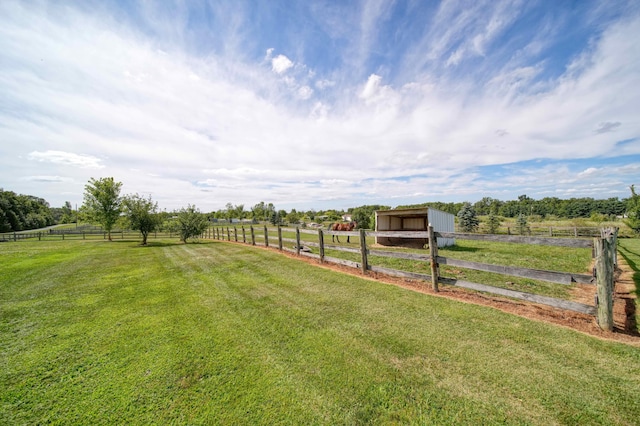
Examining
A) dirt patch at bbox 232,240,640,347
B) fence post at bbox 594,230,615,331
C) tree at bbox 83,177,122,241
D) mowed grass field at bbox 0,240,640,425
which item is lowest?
dirt patch at bbox 232,240,640,347

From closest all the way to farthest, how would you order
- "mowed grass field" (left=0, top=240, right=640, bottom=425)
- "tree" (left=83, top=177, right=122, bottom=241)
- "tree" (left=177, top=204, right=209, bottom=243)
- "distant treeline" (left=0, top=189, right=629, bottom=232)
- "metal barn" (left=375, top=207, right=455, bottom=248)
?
"mowed grass field" (left=0, top=240, right=640, bottom=425), "metal barn" (left=375, top=207, right=455, bottom=248), "tree" (left=177, top=204, right=209, bottom=243), "tree" (left=83, top=177, right=122, bottom=241), "distant treeline" (left=0, top=189, right=629, bottom=232)

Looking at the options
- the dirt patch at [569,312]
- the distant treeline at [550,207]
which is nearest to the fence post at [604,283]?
the dirt patch at [569,312]

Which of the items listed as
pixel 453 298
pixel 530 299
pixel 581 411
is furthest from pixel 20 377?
pixel 530 299

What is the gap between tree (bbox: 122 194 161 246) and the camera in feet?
70.4

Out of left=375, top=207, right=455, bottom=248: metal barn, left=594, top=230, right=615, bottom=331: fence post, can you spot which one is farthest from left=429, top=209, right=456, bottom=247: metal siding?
left=594, top=230, right=615, bottom=331: fence post

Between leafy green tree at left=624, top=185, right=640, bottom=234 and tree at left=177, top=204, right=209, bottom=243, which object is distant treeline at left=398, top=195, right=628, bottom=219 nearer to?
leafy green tree at left=624, top=185, right=640, bottom=234

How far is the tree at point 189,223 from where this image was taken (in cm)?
2236

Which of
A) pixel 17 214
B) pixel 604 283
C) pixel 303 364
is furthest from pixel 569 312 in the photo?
pixel 17 214

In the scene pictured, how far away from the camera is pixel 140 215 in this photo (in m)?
21.5

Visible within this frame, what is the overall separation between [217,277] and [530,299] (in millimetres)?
7901

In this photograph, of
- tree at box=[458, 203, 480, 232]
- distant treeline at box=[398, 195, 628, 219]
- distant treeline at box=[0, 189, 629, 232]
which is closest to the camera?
tree at box=[458, 203, 480, 232]

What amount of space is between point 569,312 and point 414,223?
64.0 ft

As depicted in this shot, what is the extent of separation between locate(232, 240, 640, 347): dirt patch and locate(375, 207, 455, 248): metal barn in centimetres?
921

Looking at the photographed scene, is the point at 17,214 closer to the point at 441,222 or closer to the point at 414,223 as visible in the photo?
the point at 414,223
